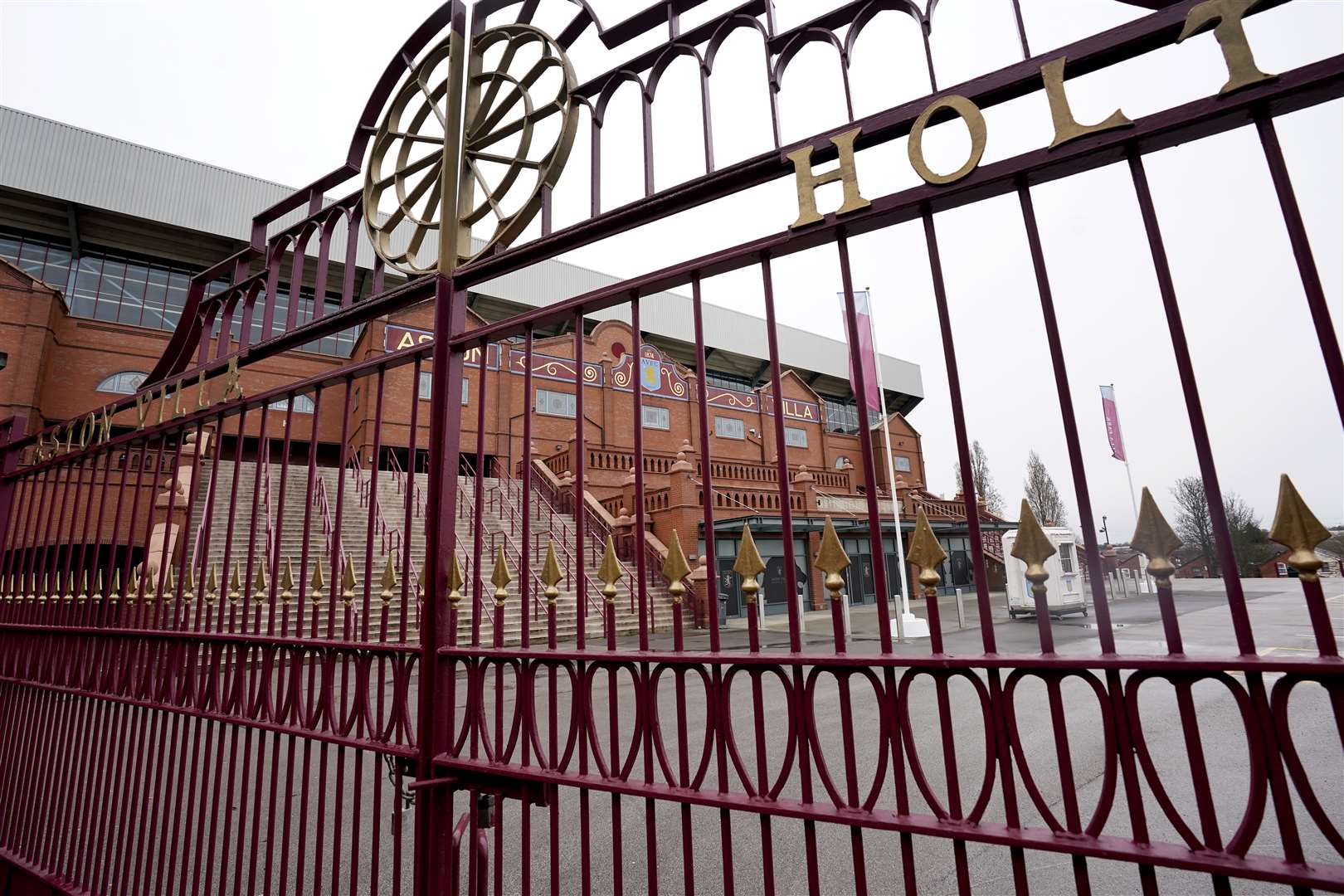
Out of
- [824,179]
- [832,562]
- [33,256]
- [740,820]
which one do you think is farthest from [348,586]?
[33,256]

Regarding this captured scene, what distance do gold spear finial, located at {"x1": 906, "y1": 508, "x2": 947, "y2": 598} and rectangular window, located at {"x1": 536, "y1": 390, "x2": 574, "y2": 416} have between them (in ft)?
65.1

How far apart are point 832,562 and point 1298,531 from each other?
31.3 inches

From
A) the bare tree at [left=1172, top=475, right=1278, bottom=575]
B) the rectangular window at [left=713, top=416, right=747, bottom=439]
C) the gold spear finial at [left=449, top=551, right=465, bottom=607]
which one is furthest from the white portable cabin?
the rectangular window at [left=713, top=416, right=747, bottom=439]

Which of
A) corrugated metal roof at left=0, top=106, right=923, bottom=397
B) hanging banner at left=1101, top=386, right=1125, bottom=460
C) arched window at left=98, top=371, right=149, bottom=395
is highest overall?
corrugated metal roof at left=0, top=106, right=923, bottom=397

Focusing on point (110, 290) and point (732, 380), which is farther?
point (732, 380)

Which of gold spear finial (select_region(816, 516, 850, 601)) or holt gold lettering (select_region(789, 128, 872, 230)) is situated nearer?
gold spear finial (select_region(816, 516, 850, 601))

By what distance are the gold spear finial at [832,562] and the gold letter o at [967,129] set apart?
2.82 ft

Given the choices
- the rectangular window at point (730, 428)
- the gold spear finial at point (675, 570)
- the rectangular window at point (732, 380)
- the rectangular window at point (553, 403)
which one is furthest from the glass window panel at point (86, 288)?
the gold spear finial at point (675, 570)

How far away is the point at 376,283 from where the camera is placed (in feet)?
9.14

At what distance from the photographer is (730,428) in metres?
26.5

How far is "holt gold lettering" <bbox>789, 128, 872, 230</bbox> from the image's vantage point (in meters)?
1.59

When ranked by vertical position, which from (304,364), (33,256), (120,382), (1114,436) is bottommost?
(1114,436)

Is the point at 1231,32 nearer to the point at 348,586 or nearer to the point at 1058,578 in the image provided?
the point at 348,586

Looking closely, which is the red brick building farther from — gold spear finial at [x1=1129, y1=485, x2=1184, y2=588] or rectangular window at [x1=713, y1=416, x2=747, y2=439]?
gold spear finial at [x1=1129, y1=485, x2=1184, y2=588]
